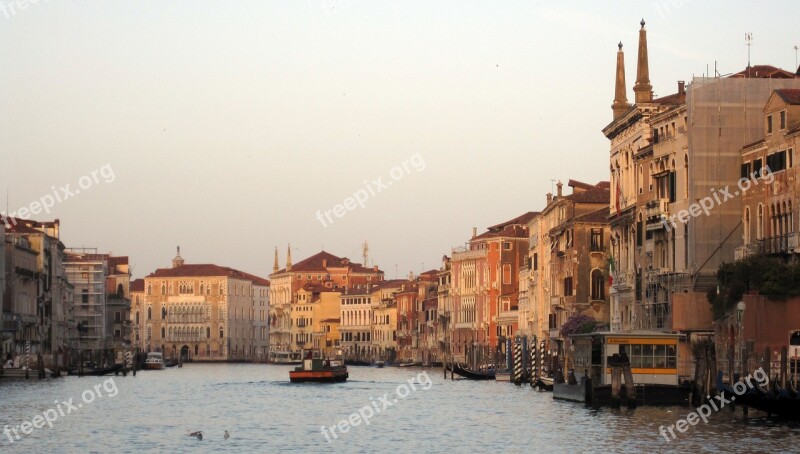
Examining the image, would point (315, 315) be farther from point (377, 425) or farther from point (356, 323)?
point (377, 425)

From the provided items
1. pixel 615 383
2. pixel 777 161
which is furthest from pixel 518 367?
pixel 777 161

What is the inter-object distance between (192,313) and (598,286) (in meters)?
105

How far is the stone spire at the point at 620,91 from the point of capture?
6112 cm

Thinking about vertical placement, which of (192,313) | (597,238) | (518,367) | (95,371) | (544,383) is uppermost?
(597,238)

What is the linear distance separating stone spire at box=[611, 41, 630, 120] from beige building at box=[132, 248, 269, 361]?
108 m

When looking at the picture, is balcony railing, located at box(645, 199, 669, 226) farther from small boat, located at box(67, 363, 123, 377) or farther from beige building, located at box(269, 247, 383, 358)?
beige building, located at box(269, 247, 383, 358)

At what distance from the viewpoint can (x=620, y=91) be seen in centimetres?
6206

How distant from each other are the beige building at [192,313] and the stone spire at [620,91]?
10760 centimetres

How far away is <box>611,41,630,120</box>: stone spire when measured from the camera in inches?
2406

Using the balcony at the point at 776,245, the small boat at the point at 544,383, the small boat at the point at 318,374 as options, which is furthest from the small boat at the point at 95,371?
the balcony at the point at 776,245

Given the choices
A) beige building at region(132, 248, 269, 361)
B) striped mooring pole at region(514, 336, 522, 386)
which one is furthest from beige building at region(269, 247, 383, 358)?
striped mooring pole at region(514, 336, 522, 386)

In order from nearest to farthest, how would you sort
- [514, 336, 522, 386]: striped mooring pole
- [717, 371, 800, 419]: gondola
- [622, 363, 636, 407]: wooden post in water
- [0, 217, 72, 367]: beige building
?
[717, 371, 800, 419]: gondola, [622, 363, 636, 407]: wooden post in water, [514, 336, 522, 386]: striped mooring pole, [0, 217, 72, 367]: beige building

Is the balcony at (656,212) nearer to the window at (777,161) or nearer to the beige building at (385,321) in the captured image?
the window at (777,161)

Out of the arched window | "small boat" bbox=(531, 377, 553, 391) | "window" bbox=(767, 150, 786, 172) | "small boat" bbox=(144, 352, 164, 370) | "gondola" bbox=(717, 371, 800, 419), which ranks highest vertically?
"window" bbox=(767, 150, 786, 172)
